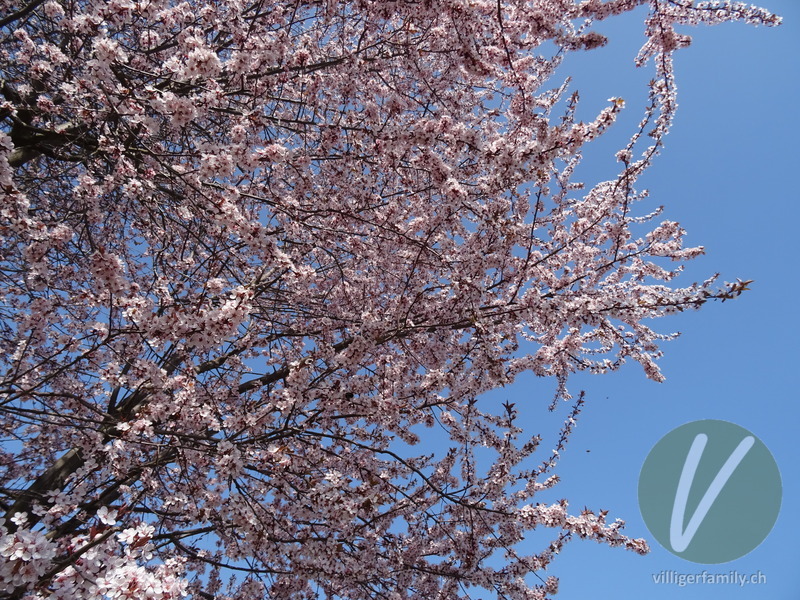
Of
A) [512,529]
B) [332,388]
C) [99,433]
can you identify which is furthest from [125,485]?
[512,529]

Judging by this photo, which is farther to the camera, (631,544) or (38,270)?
(631,544)

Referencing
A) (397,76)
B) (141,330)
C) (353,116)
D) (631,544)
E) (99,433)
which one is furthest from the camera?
(397,76)

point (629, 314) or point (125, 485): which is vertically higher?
point (629, 314)

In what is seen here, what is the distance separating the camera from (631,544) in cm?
473

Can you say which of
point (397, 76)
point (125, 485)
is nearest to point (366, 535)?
point (125, 485)

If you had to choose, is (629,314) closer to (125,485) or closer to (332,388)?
(332,388)

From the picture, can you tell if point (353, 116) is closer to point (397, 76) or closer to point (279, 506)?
point (397, 76)

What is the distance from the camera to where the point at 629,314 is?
11.9ft

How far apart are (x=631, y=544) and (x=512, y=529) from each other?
1.23 metres

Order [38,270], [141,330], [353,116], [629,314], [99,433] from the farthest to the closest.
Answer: [353,116] < [99,433] < [629,314] < [38,270] < [141,330]

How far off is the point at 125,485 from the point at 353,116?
459 centimetres

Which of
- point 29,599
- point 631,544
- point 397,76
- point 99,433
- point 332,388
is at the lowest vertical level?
point 29,599

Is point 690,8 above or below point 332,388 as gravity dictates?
above

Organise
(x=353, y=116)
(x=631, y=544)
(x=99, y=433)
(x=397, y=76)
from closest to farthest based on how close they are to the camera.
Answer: (x=99, y=433)
(x=631, y=544)
(x=353, y=116)
(x=397, y=76)
